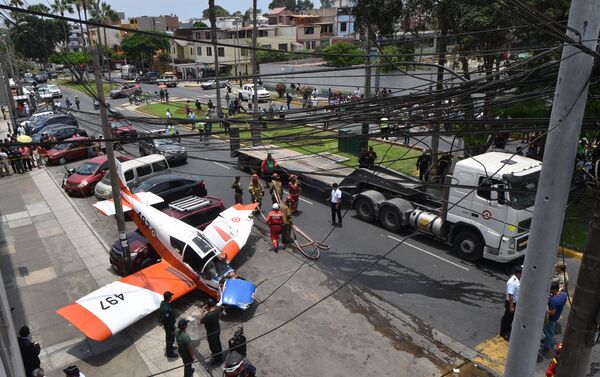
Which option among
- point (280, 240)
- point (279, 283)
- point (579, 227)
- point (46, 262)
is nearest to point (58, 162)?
point (46, 262)

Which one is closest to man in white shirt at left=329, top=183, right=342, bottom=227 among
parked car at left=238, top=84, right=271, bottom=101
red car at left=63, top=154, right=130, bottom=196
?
red car at left=63, top=154, right=130, bottom=196

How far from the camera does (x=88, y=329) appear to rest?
9070 mm

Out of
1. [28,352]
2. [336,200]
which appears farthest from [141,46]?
[28,352]

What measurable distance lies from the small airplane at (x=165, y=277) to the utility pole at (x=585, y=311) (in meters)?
6.74

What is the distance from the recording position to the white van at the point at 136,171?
59.9 feet

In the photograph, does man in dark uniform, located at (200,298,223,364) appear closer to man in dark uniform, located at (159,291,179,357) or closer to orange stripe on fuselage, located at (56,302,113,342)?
man in dark uniform, located at (159,291,179,357)

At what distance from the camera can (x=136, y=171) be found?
1862cm

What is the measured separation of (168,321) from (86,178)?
13.0m

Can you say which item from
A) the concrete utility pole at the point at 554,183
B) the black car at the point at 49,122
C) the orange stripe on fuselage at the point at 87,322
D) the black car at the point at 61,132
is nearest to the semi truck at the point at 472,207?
the concrete utility pole at the point at 554,183

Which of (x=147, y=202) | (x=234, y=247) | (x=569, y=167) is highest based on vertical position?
(x=569, y=167)

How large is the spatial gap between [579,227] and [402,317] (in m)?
8.26

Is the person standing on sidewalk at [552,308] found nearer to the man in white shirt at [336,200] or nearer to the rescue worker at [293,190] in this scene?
the man in white shirt at [336,200]

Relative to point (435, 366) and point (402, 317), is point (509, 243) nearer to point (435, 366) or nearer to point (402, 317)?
point (402, 317)

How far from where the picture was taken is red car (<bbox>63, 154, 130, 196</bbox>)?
64.2 feet
